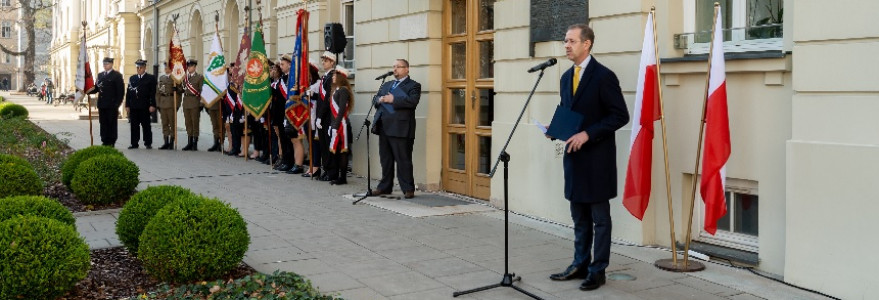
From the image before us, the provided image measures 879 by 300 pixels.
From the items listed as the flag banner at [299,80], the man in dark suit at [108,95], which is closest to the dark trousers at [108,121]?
the man in dark suit at [108,95]

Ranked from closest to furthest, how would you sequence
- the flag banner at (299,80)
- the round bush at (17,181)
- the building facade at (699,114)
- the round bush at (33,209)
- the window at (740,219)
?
the building facade at (699,114)
the round bush at (33,209)
the window at (740,219)
the round bush at (17,181)
the flag banner at (299,80)

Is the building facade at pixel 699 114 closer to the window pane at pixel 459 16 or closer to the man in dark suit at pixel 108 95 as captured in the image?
the window pane at pixel 459 16

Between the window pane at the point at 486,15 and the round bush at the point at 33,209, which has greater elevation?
the window pane at the point at 486,15

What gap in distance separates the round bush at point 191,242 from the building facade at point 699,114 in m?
3.54

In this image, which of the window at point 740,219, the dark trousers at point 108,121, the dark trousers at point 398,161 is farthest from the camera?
the dark trousers at point 108,121

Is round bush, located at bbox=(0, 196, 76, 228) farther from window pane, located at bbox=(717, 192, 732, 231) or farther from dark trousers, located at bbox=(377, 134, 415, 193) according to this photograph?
window pane, located at bbox=(717, 192, 732, 231)

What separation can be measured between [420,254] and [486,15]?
4169 millimetres

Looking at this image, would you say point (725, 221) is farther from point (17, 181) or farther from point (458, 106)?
point (17, 181)

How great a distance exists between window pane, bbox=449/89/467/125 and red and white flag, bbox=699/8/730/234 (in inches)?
199

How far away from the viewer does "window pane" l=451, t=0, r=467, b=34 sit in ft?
37.7

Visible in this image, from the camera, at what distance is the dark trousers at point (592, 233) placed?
253 inches

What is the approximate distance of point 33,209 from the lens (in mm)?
6945

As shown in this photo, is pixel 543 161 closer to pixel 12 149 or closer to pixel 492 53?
pixel 492 53

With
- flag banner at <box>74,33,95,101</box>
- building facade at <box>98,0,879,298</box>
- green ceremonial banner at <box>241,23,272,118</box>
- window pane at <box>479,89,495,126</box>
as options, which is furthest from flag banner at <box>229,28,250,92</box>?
window pane at <box>479,89,495,126</box>
